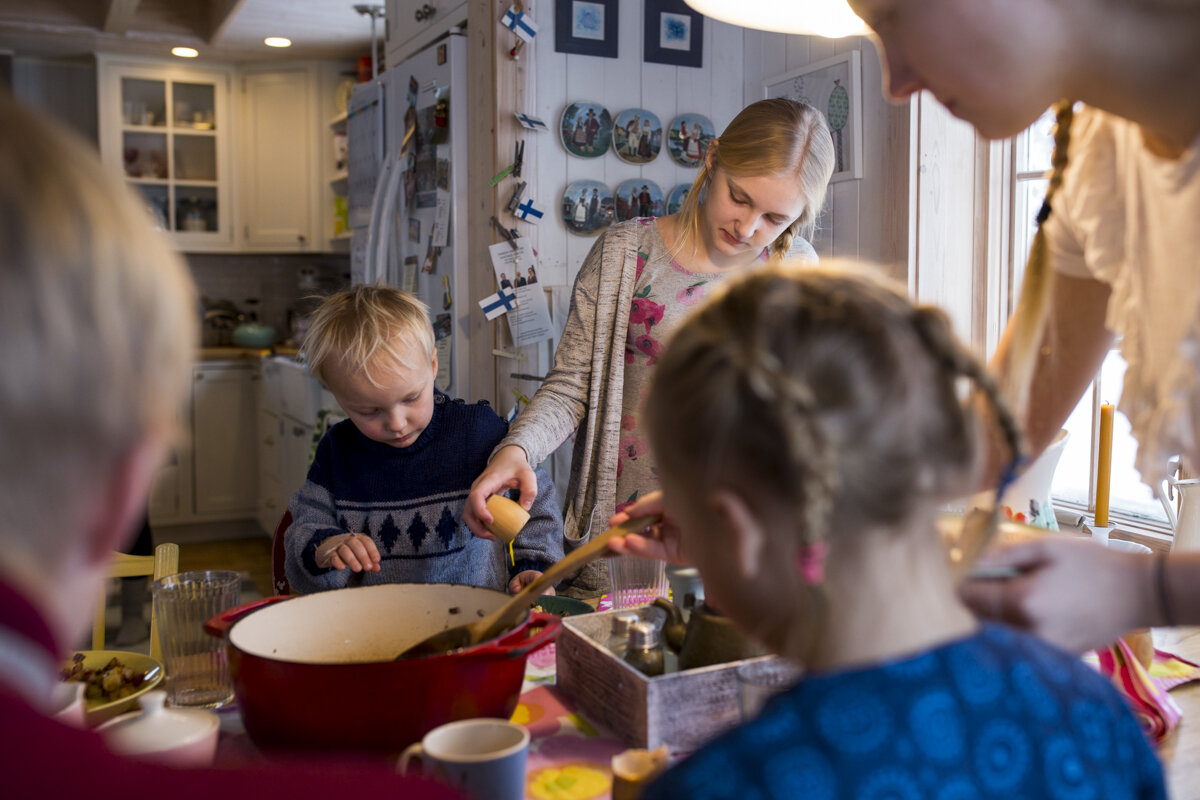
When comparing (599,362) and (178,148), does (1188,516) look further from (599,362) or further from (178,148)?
(178,148)

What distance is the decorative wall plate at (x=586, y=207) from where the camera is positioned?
2.79m

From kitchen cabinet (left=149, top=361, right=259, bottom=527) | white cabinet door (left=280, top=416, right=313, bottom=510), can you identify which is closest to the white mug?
white cabinet door (left=280, top=416, right=313, bottom=510)

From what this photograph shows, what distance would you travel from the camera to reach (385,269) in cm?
Result: 357

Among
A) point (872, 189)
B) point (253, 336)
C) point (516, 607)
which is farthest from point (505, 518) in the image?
point (253, 336)

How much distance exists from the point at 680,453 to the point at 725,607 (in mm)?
120

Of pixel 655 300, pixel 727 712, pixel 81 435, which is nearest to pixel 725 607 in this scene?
pixel 727 712

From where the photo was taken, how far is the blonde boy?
1659mm

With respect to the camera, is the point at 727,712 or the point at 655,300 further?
the point at 655,300

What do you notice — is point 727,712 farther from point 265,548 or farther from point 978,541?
point 265,548

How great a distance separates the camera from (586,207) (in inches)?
111

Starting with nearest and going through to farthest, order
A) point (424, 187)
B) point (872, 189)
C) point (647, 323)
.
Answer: point (647, 323), point (872, 189), point (424, 187)

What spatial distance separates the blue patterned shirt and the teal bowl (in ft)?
16.5

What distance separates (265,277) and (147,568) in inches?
173

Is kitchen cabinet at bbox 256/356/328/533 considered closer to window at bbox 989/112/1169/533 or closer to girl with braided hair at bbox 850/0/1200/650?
window at bbox 989/112/1169/533
